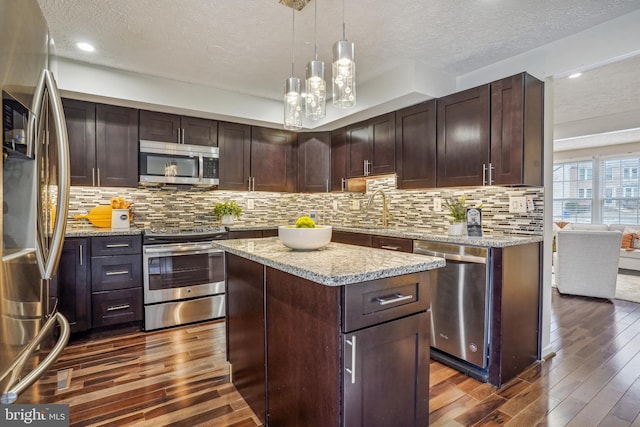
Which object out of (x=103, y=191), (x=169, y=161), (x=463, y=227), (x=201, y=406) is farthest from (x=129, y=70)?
(x=463, y=227)

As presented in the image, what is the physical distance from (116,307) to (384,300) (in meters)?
2.86

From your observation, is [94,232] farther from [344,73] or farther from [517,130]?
[517,130]

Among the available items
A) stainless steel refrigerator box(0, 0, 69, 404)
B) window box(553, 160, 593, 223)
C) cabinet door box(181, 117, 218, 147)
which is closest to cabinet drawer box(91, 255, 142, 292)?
cabinet door box(181, 117, 218, 147)

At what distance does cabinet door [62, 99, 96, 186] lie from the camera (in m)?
3.16

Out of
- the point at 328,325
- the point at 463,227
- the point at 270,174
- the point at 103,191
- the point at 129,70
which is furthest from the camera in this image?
the point at 270,174

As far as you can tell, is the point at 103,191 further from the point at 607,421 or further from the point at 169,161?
the point at 607,421

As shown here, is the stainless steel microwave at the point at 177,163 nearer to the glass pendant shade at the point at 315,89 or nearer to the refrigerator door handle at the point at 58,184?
the glass pendant shade at the point at 315,89

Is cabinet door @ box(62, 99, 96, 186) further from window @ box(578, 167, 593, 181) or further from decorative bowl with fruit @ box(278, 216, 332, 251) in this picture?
window @ box(578, 167, 593, 181)

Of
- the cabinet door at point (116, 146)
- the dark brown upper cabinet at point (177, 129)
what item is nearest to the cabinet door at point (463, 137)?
the dark brown upper cabinet at point (177, 129)

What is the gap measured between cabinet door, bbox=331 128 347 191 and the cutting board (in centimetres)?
255

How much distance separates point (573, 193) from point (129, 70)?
8425mm

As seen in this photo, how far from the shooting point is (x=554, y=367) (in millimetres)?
2457

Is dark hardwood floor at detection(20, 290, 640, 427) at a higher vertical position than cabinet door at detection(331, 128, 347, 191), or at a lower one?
lower

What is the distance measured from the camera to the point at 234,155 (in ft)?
13.2
